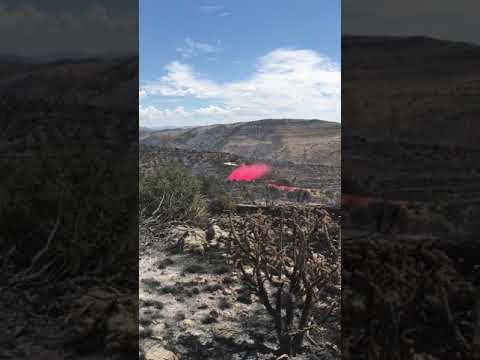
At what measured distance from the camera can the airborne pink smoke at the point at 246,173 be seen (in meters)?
Result: 5.90

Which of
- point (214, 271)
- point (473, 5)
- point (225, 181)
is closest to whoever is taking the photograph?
point (473, 5)

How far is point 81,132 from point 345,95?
114 cm

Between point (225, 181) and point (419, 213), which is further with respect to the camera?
point (225, 181)

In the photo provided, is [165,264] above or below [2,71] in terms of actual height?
below

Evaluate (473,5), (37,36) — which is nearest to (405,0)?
(473,5)

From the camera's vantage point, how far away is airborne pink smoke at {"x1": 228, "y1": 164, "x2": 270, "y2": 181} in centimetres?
590

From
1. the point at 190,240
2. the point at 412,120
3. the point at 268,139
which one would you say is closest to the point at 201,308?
the point at 190,240

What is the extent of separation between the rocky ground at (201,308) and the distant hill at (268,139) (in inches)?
229

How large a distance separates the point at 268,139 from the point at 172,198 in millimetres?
7830

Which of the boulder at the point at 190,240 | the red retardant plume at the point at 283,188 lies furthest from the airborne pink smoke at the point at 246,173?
the boulder at the point at 190,240

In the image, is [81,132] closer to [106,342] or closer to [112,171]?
[112,171]

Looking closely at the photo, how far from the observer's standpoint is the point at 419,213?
166 centimetres

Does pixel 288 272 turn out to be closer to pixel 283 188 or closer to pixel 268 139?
pixel 283 188

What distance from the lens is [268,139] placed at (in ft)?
39.5
